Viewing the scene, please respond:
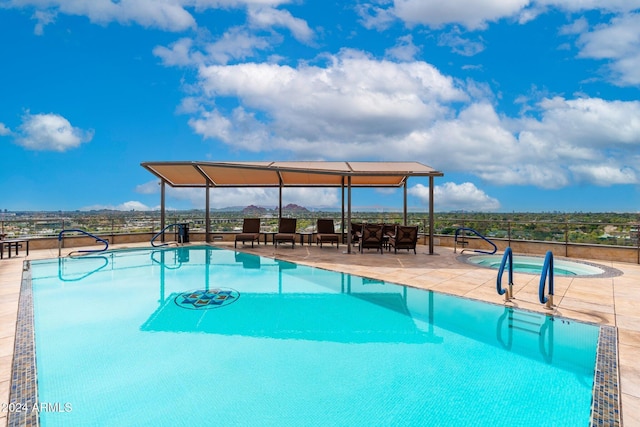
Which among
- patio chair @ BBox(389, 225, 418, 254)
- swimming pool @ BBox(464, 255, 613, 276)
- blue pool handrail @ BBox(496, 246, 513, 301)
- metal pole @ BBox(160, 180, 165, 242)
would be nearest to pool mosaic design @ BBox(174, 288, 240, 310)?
blue pool handrail @ BBox(496, 246, 513, 301)

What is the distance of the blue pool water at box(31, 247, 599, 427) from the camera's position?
267 centimetres

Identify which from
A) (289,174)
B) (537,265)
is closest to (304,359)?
(537,265)

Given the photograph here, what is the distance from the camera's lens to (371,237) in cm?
1066

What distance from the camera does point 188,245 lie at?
1244cm

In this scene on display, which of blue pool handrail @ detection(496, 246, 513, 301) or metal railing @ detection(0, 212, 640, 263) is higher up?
metal railing @ detection(0, 212, 640, 263)

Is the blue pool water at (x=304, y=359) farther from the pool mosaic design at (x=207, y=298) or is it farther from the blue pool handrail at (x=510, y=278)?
A: the blue pool handrail at (x=510, y=278)

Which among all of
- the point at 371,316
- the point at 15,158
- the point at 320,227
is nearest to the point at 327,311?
the point at 371,316

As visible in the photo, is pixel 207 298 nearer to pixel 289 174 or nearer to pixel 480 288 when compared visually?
pixel 480 288

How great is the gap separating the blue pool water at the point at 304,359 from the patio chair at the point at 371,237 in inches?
165

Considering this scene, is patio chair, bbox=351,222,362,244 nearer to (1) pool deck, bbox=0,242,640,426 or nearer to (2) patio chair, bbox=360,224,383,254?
(2) patio chair, bbox=360,224,383,254

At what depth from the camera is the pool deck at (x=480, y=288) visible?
3182mm

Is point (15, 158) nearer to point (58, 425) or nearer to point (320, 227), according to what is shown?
point (320, 227)

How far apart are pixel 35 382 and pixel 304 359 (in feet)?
8.45

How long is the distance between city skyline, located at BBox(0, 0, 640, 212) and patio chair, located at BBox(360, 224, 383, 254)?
1382 millimetres
